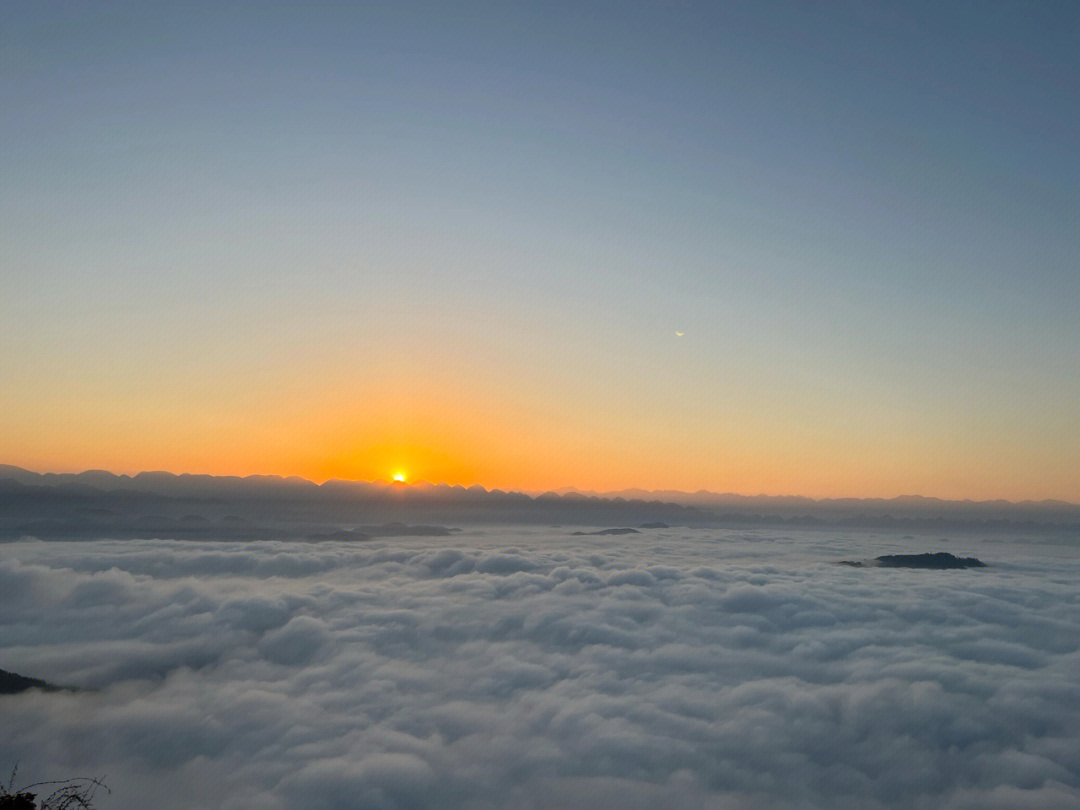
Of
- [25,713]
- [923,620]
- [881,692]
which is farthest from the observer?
[923,620]

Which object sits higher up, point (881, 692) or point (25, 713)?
point (881, 692)

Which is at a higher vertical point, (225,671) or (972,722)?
(972,722)

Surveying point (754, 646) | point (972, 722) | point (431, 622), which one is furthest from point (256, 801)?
point (972, 722)

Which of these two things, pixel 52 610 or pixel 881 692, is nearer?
pixel 881 692

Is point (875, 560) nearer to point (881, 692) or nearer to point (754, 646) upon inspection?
point (754, 646)

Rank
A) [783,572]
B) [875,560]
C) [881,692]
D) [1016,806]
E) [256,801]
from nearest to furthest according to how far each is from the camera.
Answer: [1016,806] → [256,801] → [881,692] → [783,572] → [875,560]

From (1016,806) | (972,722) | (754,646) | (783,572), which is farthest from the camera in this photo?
(783,572)

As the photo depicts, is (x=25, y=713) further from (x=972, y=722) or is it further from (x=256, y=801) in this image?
(x=972, y=722)

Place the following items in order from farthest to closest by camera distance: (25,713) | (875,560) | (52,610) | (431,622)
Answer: (875,560), (52,610), (431,622), (25,713)

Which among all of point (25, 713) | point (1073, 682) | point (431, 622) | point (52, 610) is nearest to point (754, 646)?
point (1073, 682)

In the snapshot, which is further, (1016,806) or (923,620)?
(923,620)
